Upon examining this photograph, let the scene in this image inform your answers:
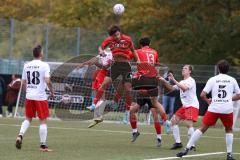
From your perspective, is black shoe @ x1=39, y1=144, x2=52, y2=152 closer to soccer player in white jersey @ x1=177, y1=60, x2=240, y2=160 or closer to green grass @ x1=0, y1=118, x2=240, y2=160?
green grass @ x1=0, y1=118, x2=240, y2=160

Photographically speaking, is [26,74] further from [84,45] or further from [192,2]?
[192,2]

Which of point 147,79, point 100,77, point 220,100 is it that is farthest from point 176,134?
point 100,77

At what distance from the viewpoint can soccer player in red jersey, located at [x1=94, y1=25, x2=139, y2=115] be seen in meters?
19.9

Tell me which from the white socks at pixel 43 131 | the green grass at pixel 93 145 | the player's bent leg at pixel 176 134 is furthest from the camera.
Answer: the player's bent leg at pixel 176 134

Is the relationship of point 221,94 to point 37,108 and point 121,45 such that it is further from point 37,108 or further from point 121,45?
point 121,45

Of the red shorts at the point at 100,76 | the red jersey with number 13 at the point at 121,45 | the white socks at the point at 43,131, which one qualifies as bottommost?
the white socks at the point at 43,131

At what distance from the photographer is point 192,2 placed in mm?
48812

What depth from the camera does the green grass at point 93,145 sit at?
15.8 m

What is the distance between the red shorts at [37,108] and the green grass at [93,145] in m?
0.73

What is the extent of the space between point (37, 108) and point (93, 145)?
2307mm

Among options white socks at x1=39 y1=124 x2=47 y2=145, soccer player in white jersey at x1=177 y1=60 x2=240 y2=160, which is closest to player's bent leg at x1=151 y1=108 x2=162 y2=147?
soccer player in white jersey at x1=177 y1=60 x2=240 y2=160

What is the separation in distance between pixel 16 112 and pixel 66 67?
361 inches

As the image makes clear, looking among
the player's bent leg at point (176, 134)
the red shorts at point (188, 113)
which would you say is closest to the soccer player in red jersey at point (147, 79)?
the red shorts at point (188, 113)

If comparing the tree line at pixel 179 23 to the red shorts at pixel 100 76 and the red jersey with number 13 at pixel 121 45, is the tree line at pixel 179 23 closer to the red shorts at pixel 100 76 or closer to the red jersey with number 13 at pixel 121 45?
the red shorts at pixel 100 76
